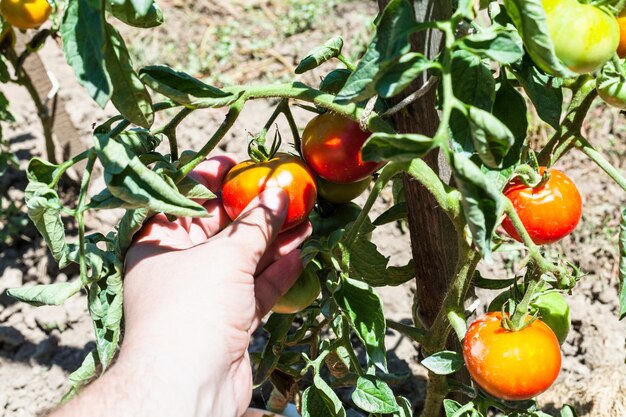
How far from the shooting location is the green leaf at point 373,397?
1090mm

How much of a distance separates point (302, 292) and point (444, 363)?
0.91 ft

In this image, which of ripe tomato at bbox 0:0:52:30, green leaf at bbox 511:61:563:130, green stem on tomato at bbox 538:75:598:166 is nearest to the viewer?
green leaf at bbox 511:61:563:130

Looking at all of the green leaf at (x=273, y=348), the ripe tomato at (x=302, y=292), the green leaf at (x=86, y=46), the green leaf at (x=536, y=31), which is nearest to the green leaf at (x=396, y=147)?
the green leaf at (x=536, y=31)

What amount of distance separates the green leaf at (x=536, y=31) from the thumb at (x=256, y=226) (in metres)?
0.44

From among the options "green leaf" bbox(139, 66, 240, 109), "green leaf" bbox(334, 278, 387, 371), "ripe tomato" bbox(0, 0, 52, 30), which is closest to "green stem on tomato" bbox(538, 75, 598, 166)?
"green leaf" bbox(334, 278, 387, 371)

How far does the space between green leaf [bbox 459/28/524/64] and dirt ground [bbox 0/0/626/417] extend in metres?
0.38

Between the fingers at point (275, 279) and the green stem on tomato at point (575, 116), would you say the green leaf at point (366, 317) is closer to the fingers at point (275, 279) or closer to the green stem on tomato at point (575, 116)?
the fingers at point (275, 279)

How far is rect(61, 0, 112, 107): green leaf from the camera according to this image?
74 cm

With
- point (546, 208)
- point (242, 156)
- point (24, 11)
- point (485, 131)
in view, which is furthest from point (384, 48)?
point (242, 156)

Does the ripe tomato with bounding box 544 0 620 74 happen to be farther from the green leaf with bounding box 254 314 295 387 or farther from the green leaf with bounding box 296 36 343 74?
the green leaf with bounding box 254 314 295 387

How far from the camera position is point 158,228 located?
1.11 m

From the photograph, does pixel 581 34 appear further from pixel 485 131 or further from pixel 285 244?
pixel 285 244

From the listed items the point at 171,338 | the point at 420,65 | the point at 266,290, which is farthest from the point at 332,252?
the point at 420,65

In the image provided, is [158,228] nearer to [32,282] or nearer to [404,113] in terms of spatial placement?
[404,113]
